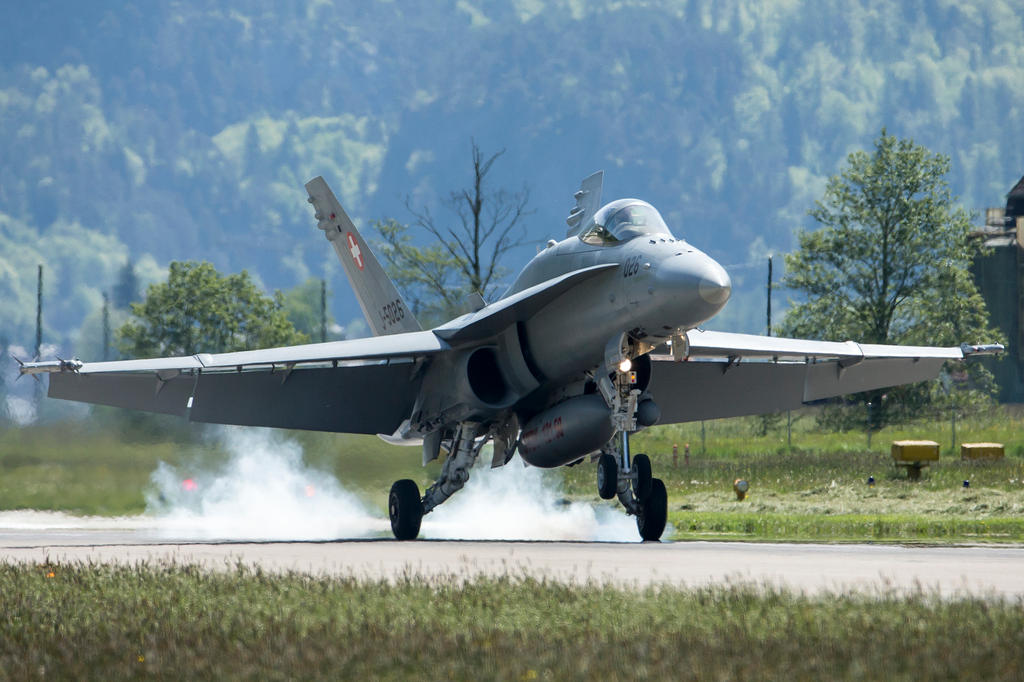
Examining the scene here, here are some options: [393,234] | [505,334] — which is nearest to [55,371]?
[505,334]

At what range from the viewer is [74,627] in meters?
9.39

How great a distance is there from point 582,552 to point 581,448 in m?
2.54

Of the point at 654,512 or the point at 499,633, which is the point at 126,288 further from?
the point at 499,633

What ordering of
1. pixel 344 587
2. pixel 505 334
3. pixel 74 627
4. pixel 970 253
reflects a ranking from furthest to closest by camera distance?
pixel 970 253
pixel 505 334
pixel 344 587
pixel 74 627

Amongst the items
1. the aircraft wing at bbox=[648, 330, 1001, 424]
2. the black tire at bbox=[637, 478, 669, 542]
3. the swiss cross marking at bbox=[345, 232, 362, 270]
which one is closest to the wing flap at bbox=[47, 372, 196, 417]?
the swiss cross marking at bbox=[345, 232, 362, 270]

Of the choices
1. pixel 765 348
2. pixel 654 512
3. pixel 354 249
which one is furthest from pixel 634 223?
pixel 354 249

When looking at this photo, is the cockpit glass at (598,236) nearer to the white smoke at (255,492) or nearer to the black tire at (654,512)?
the black tire at (654,512)

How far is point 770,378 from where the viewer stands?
2241 centimetres

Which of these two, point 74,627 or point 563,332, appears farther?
point 563,332

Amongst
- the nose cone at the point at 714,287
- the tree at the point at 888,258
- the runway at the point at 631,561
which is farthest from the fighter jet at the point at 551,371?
the tree at the point at 888,258

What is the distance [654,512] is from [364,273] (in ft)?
27.2

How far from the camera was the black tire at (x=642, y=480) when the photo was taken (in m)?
16.8

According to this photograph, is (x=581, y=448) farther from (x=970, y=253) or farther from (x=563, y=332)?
(x=970, y=253)

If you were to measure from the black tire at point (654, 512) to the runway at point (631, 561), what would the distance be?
0.59m
